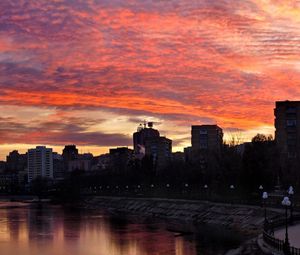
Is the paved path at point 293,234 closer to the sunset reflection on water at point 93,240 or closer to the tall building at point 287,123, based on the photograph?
the sunset reflection on water at point 93,240

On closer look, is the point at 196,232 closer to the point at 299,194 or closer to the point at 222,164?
the point at 299,194

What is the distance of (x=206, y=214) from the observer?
9775 centimetres

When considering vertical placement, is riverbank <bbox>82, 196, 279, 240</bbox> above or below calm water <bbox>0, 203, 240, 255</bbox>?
above

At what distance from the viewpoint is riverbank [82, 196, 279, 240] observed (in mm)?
76375

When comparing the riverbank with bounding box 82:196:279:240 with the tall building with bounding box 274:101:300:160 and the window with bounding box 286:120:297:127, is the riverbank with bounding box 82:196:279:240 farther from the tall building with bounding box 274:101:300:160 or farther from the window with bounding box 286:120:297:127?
the window with bounding box 286:120:297:127

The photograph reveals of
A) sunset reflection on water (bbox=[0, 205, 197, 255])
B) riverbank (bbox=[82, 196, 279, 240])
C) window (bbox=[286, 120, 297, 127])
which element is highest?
window (bbox=[286, 120, 297, 127])

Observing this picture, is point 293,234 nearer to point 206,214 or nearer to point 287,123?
point 206,214

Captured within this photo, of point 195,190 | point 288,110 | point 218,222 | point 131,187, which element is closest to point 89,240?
point 218,222

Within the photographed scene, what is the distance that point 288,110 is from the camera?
141 metres

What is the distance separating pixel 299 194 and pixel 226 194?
26.4 meters

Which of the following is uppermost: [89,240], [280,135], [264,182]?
[280,135]

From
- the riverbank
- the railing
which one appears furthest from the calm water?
the riverbank

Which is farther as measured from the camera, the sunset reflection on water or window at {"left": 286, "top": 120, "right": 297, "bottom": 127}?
window at {"left": 286, "top": 120, "right": 297, "bottom": 127}

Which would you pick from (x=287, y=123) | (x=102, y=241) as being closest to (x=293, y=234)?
(x=102, y=241)
